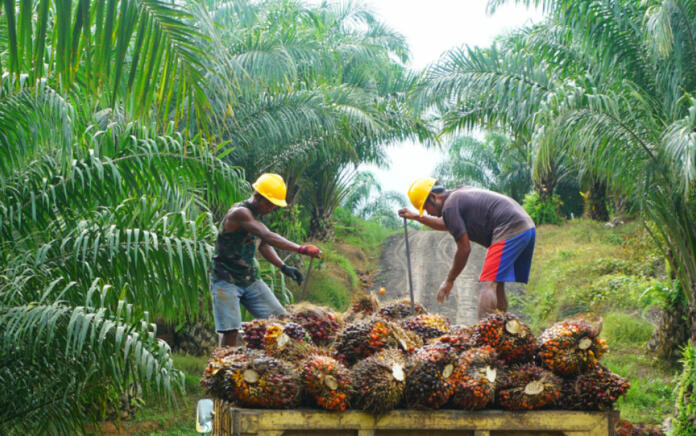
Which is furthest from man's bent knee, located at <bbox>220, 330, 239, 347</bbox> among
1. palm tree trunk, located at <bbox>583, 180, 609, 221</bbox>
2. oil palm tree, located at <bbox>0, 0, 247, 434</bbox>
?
palm tree trunk, located at <bbox>583, 180, 609, 221</bbox>

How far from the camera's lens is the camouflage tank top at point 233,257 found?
5.84 metres

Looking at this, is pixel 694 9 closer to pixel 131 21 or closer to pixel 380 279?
pixel 131 21

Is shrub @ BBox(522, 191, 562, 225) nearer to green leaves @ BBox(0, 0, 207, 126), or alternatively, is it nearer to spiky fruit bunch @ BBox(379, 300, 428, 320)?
spiky fruit bunch @ BBox(379, 300, 428, 320)

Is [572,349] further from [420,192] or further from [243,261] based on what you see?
[243,261]

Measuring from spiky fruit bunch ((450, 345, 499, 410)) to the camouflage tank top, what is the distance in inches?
108

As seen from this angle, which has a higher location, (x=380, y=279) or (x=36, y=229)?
(x=380, y=279)

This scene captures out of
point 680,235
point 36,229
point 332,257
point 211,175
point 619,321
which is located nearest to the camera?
point 36,229

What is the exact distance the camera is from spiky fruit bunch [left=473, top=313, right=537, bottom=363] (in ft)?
12.0

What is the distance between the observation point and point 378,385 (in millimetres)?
3232

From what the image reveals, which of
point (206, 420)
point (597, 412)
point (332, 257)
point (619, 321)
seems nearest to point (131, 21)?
point (206, 420)

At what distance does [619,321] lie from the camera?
12039mm

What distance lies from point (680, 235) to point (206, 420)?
6568 millimetres

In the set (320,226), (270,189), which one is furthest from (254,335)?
(320,226)

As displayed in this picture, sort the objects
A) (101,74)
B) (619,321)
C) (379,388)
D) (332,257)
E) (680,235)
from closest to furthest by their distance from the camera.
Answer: (379,388) < (101,74) < (680,235) < (619,321) < (332,257)
